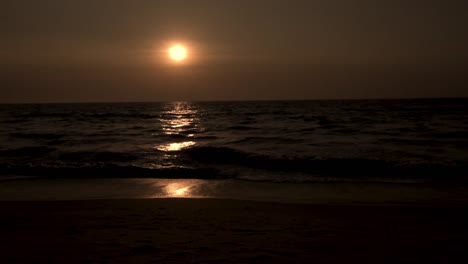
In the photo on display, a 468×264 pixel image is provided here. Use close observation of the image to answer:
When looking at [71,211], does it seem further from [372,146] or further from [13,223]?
[372,146]

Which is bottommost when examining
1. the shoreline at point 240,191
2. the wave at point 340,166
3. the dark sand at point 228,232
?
the wave at point 340,166

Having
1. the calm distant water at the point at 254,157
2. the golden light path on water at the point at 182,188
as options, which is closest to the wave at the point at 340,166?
the calm distant water at the point at 254,157

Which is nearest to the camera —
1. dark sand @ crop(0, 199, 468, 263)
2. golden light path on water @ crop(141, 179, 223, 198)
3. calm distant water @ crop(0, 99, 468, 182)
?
dark sand @ crop(0, 199, 468, 263)

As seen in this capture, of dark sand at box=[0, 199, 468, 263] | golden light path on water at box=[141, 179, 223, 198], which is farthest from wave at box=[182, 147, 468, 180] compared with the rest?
dark sand at box=[0, 199, 468, 263]

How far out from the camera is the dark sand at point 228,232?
4.72 m

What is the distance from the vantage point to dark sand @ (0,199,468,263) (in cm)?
472

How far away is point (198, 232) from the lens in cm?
568

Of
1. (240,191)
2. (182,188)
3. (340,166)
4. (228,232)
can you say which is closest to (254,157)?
(340,166)

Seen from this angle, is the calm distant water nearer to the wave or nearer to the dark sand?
the wave

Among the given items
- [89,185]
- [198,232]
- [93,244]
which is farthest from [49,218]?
[89,185]

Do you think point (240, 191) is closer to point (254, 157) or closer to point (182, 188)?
point (182, 188)

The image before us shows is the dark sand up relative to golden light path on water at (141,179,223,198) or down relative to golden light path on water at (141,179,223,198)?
up

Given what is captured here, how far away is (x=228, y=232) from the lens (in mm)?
5684

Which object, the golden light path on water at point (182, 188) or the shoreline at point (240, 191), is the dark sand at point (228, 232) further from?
the golden light path on water at point (182, 188)
